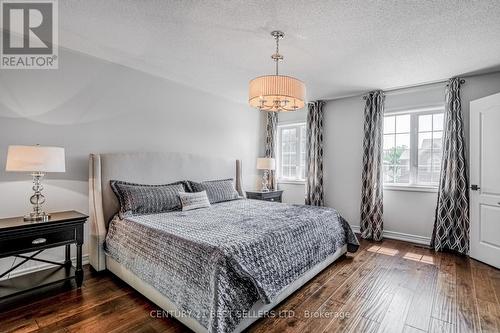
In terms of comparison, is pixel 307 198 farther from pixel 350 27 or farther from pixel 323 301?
pixel 350 27

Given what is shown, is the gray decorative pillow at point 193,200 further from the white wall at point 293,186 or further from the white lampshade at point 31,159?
the white wall at point 293,186

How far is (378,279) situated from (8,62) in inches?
172

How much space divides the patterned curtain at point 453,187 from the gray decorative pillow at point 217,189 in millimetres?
3033

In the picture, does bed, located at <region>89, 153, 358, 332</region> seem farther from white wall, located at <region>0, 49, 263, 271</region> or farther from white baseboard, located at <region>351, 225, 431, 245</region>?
white baseboard, located at <region>351, 225, 431, 245</region>

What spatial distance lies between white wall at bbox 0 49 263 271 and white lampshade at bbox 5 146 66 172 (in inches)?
18.1

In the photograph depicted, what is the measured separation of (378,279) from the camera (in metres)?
2.65

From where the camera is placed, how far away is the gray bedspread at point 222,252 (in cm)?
163

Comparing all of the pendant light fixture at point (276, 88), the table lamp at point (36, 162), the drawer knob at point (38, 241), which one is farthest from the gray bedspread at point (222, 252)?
the pendant light fixture at point (276, 88)

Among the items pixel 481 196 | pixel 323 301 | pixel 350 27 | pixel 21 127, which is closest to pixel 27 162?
pixel 21 127

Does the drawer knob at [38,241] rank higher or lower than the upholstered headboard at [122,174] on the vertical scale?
lower

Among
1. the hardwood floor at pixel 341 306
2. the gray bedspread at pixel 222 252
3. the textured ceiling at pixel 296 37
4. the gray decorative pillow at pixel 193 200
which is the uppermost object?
the textured ceiling at pixel 296 37

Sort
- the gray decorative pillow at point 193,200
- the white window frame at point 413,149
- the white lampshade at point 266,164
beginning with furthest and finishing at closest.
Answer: the white lampshade at point 266,164
the white window frame at point 413,149
the gray decorative pillow at point 193,200

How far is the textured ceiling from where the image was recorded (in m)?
2.06

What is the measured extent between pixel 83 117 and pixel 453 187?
16.2 feet
